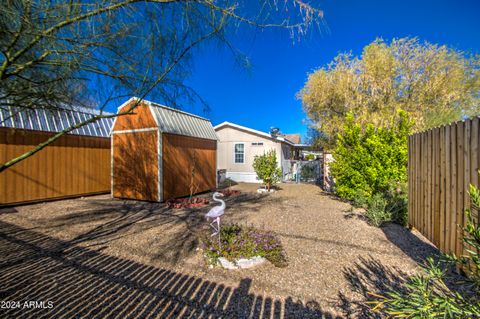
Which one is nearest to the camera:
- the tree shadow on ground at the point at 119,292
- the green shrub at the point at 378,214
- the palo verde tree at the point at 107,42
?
the palo verde tree at the point at 107,42

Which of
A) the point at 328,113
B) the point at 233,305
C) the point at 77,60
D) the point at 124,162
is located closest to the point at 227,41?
the point at 77,60

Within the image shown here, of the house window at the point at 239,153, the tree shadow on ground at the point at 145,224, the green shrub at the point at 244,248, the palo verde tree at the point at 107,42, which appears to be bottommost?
the tree shadow on ground at the point at 145,224

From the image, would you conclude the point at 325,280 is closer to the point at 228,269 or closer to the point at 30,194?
the point at 228,269

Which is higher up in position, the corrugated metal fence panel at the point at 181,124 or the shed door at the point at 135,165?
the corrugated metal fence panel at the point at 181,124

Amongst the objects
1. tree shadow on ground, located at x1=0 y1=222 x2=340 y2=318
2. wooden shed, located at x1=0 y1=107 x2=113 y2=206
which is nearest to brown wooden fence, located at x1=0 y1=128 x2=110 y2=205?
wooden shed, located at x1=0 y1=107 x2=113 y2=206

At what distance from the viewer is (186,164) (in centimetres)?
962

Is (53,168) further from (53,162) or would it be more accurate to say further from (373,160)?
(373,160)

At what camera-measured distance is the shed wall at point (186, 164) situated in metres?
8.53

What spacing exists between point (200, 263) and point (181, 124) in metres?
7.24

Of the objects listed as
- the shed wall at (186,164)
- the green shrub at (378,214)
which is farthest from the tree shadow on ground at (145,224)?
the green shrub at (378,214)

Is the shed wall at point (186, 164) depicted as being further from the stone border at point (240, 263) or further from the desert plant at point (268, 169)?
the stone border at point (240, 263)

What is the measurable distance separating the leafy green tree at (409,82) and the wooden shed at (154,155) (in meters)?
11.0

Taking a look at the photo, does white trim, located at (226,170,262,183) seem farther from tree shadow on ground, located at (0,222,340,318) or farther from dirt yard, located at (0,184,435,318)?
tree shadow on ground, located at (0,222,340,318)

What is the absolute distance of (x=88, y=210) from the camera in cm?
718
